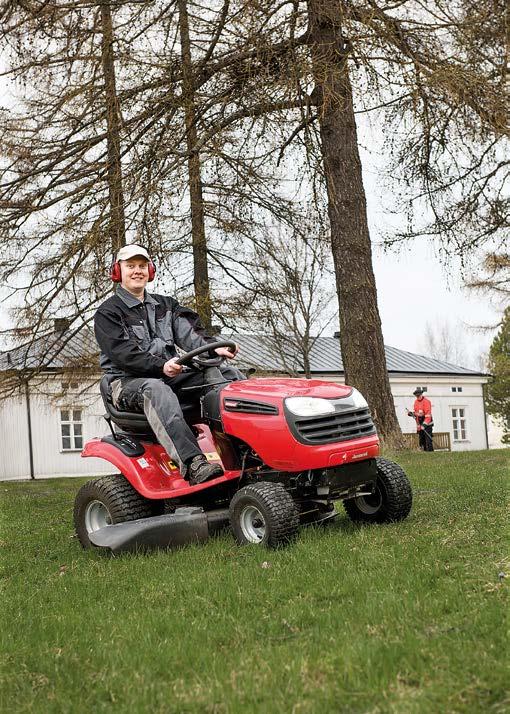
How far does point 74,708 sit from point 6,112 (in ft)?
41.9

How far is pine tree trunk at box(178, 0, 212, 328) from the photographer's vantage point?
12.0 metres

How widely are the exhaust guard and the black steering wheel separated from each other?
1.01 metres

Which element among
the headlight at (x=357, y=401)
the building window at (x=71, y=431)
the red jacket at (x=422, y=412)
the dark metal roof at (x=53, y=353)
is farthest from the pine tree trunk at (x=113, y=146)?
the building window at (x=71, y=431)

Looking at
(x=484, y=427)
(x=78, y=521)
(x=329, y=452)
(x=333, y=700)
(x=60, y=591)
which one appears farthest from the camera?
(x=484, y=427)

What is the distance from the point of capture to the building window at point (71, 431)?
117 feet

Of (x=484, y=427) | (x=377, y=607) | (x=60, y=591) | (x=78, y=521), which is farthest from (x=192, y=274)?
(x=484, y=427)

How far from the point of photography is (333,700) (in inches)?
116

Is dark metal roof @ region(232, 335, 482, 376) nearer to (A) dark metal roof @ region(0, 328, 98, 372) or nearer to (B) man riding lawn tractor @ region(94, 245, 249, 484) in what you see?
(A) dark metal roof @ region(0, 328, 98, 372)

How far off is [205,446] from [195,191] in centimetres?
783

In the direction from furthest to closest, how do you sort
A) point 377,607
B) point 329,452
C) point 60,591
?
1. point 329,452
2. point 60,591
3. point 377,607

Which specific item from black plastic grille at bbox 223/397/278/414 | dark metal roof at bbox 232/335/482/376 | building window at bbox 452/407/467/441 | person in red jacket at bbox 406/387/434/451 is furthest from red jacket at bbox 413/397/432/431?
black plastic grille at bbox 223/397/278/414

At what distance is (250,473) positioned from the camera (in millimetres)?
6223

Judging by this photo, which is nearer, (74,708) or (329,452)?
(74,708)

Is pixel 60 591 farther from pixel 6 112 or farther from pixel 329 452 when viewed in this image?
pixel 6 112
